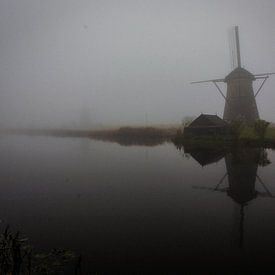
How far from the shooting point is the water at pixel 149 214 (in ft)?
25.2

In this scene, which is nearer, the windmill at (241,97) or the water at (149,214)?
the water at (149,214)

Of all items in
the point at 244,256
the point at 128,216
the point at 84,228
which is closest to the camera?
the point at 244,256

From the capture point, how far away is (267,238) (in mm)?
8664

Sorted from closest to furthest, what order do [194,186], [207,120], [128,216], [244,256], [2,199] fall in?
[244,256]
[128,216]
[2,199]
[194,186]
[207,120]

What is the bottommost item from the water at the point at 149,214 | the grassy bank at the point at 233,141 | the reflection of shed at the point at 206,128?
the water at the point at 149,214

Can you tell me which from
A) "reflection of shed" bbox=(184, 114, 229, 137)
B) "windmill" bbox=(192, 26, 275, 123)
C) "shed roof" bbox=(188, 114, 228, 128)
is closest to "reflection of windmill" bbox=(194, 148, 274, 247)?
"reflection of shed" bbox=(184, 114, 229, 137)

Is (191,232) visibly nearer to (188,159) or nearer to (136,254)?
(136,254)

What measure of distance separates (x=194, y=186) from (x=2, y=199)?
8826 mm

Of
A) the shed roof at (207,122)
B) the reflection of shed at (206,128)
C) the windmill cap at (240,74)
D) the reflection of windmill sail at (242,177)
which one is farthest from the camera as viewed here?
the windmill cap at (240,74)

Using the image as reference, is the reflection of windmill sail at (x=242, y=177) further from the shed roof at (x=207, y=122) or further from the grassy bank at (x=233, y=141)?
the shed roof at (x=207, y=122)

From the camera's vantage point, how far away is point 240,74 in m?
43.9

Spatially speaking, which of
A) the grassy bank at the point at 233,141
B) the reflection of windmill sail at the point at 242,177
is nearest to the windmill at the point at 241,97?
the grassy bank at the point at 233,141

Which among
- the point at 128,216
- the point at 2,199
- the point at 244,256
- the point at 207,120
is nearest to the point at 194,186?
the point at 128,216

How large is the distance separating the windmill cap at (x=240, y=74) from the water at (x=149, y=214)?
26705 millimetres
